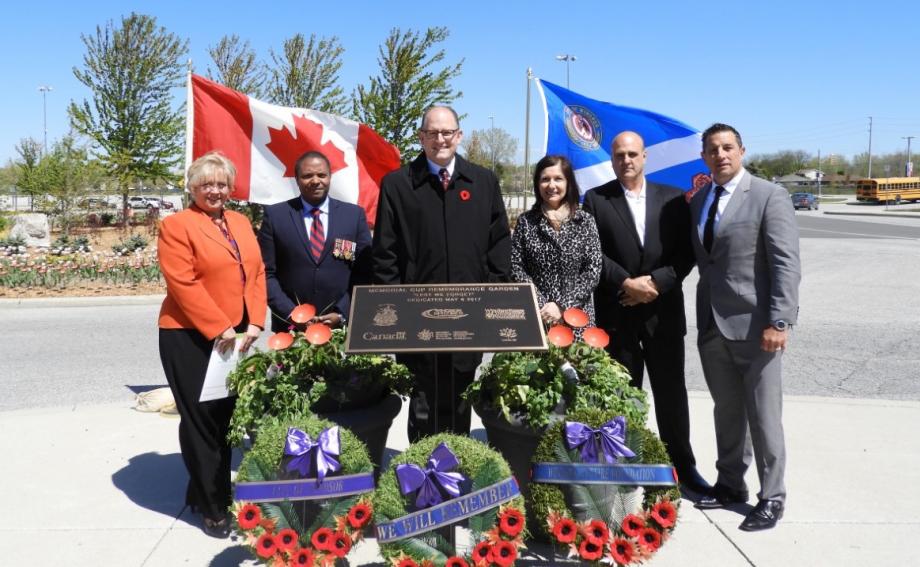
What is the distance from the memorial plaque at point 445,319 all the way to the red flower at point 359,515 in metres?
0.67

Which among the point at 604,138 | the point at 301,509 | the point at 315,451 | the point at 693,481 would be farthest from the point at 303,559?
the point at 604,138

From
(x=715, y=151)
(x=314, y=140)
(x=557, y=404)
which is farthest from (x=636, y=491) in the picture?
(x=314, y=140)

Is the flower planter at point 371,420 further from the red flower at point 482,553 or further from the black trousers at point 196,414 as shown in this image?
the red flower at point 482,553

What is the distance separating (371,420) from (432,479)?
87cm

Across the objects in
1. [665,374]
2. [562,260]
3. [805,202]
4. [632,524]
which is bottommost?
[632,524]

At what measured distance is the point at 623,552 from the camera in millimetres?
3098

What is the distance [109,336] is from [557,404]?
7380mm

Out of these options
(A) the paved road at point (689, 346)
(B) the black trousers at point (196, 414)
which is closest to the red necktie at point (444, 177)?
(B) the black trousers at point (196, 414)

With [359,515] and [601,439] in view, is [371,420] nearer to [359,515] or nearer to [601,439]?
[359,515]

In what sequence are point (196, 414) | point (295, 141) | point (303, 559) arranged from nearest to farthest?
point (303, 559) → point (196, 414) → point (295, 141)

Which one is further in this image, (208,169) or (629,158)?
(629,158)

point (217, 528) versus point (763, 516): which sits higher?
point (763, 516)

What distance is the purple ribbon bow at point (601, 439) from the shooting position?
3297 mm

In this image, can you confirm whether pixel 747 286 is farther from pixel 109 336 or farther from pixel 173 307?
pixel 109 336
